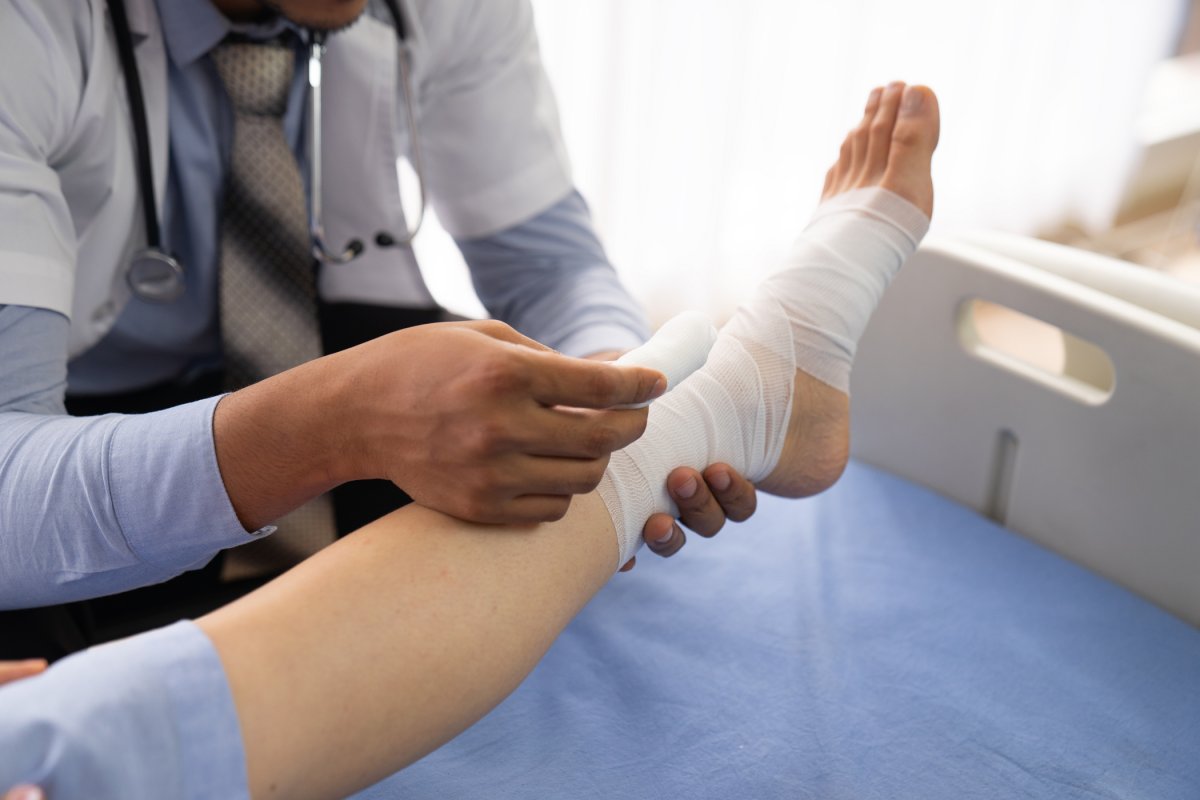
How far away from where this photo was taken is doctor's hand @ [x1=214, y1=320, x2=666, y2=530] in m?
0.61

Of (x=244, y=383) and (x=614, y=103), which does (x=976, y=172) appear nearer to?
(x=614, y=103)

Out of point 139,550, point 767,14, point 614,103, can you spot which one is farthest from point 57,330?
point 767,14

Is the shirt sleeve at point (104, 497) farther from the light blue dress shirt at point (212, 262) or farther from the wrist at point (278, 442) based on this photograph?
the light blue dress shirt at point (212, 262)

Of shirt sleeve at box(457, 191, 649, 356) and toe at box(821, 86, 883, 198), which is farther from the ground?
toe at box(821, 86, 883, 198)

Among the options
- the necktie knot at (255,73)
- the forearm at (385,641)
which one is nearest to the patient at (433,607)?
the forearm at (385,641)

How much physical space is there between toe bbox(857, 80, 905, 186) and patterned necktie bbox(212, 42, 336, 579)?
0.55 meters

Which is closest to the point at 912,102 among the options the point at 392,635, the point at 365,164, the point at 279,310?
the point at 365,164

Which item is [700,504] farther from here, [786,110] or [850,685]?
[786,110]

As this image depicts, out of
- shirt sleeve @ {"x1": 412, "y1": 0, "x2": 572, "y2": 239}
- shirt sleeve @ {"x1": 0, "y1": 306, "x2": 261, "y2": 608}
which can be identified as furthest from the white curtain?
shirt sleeve @ {"x1": 0, "y1": 306, "x2": 261, "y2": 608}

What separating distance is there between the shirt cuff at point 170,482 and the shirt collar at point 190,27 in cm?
38

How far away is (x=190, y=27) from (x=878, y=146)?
651 millimetres

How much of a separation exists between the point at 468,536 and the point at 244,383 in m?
0.40

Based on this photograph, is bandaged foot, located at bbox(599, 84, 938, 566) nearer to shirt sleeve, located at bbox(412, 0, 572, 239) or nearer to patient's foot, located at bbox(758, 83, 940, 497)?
patient's foot, located at bbox(758, 83, 940, 497)

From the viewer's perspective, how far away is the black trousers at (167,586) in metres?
0.89
